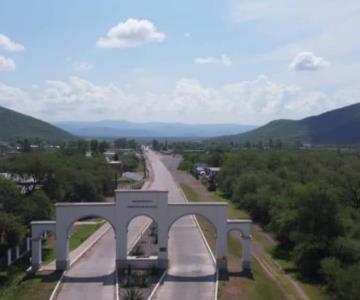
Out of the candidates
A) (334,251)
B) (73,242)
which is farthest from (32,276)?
(334,251)

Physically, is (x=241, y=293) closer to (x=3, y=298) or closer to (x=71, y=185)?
(x=3, y=298)

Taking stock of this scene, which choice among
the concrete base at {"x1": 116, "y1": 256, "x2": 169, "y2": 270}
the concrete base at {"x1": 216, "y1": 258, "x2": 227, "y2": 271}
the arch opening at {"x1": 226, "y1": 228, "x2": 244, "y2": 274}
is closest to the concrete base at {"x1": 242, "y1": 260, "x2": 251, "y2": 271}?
the arch opening at {"x1": 226, "y1": 228, "x2": 244, "y2": 274}

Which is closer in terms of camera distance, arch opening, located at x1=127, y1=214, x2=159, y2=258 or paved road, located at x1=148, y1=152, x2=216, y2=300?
paved road, located at x1=148, y1=152, x2=216, y2=300

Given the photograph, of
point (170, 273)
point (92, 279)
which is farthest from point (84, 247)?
point (170, 273)

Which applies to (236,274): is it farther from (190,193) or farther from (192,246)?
(190,193)

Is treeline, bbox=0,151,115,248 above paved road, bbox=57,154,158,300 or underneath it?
above

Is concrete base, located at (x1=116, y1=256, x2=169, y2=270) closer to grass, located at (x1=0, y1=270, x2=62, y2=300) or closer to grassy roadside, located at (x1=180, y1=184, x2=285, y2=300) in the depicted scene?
grass, located at (x1=0, y1=270, x2=62, y2=300)
